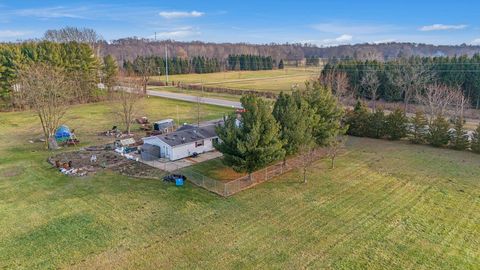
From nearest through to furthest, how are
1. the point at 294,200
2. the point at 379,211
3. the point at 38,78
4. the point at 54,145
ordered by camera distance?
1. the point at 379,211
2. the point at 294,200
3. the point at 54,145
4. the point at 38,78

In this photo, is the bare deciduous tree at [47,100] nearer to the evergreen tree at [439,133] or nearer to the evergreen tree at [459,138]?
the evergreen tree at [439,133]

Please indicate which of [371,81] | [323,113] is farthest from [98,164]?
[371,81]

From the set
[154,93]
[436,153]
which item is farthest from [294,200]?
[154,93]

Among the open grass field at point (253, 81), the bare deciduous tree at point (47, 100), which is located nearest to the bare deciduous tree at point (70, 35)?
the open grass field at point (253, 81)

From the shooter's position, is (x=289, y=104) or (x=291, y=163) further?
(x=291, y=163)

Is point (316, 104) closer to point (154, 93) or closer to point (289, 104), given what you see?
point (289, 104)
